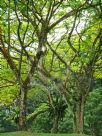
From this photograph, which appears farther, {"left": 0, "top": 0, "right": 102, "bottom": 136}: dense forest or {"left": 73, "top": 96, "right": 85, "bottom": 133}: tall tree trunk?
{"left": 73, "top": 96, "right": 85, "bottom": 133}: tall tree trunk

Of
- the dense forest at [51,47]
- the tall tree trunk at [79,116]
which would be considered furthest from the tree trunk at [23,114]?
the tall tree trunk at [79,116]

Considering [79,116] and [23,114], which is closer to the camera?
[23,114]

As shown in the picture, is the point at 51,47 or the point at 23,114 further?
the point at 51,47

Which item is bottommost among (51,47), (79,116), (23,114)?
(23,114)

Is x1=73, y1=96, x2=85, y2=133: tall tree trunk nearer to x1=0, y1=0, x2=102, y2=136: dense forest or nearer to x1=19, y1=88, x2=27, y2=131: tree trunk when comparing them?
x1=0, y1=0, x2=102, y2=136: dense forest

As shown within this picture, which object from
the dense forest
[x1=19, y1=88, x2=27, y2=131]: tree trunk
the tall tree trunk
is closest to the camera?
the dense forest

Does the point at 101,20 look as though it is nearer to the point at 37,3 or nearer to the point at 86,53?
the point at 86,53

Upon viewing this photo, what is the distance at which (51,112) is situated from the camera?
30.9m

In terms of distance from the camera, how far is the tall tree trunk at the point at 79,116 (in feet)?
68.8

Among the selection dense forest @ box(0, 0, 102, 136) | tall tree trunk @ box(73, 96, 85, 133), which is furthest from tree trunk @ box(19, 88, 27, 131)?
tall tree trunk @ box(73, 96, 85, 133)

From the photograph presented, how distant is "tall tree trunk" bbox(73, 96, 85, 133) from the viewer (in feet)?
68.8

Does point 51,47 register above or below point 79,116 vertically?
above

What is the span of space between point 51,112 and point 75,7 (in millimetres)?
15867

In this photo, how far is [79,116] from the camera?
21094 mm
